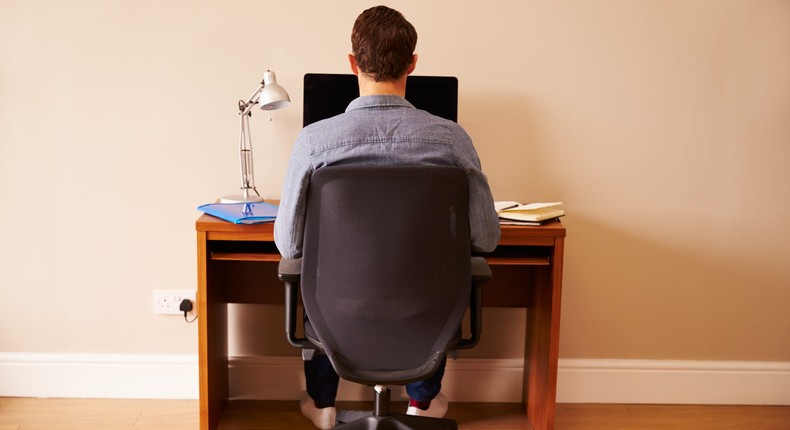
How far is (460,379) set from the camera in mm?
2594

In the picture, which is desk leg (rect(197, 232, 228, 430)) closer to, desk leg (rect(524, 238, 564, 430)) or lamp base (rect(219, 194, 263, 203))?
lamp base (rect(219, 194, 263, 203))

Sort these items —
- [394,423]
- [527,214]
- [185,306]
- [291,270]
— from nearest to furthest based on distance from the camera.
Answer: [291,270] < [394,423] < [527,214] < [185,306]

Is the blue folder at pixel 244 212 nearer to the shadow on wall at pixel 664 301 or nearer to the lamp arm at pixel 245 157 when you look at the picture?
the lamp arm at pixel 245 157

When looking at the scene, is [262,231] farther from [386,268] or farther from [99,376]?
[99,376]

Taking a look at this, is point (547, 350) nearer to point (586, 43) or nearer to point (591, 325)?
point (591, 325)

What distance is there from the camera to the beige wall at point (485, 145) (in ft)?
7.88

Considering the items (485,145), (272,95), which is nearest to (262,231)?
(272,95)

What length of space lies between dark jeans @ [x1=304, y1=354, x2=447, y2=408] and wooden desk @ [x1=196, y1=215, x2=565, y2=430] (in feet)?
0.88

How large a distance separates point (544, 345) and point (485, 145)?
685 mm

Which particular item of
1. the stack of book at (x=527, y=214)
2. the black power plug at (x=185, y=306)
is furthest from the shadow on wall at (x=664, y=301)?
the black power plug at (x=185, y=306)

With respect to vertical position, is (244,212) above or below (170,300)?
above

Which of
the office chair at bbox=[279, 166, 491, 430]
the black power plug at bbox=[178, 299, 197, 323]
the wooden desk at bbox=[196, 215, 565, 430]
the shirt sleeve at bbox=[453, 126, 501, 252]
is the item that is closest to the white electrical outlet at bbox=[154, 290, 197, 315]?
the black power plug at bbox=[178, 299, 197, 323]

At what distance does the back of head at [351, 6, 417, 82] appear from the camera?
1.63m

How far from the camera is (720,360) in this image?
2.62 m
